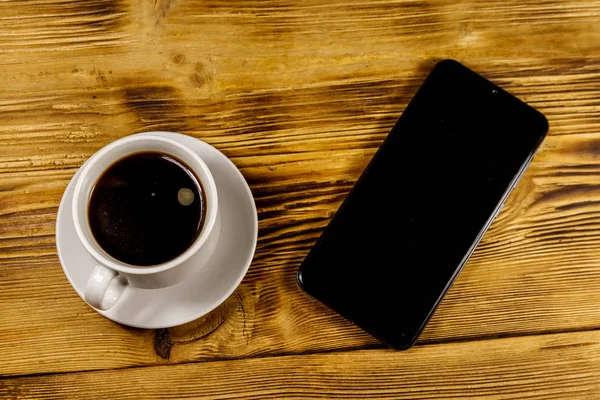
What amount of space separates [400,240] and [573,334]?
0.80ft

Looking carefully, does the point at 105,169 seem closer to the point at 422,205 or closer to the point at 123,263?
the point at 123,263

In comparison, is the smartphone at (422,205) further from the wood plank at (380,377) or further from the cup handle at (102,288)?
the cup handle at (102,288)

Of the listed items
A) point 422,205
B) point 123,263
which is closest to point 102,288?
point 123,263

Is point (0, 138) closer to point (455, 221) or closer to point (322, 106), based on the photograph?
point (322, 106)

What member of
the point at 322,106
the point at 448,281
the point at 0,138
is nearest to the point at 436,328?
the point at 448,281

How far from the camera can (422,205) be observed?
707 mm

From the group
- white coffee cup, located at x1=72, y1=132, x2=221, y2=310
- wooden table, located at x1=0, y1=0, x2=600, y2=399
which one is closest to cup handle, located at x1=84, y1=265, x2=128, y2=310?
white coffee cup, located at x1=72, y1=132, x2=221, y2=310

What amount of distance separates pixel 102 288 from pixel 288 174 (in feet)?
0.85

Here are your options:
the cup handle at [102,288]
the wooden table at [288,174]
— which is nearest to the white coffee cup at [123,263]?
the cup handle at [102,288]

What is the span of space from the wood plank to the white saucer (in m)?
0.09

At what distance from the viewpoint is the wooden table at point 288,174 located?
2.30ft

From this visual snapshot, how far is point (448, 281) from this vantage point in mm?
699

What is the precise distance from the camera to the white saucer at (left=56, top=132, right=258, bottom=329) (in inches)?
25.7

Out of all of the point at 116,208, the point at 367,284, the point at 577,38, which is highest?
the point at 577,38
